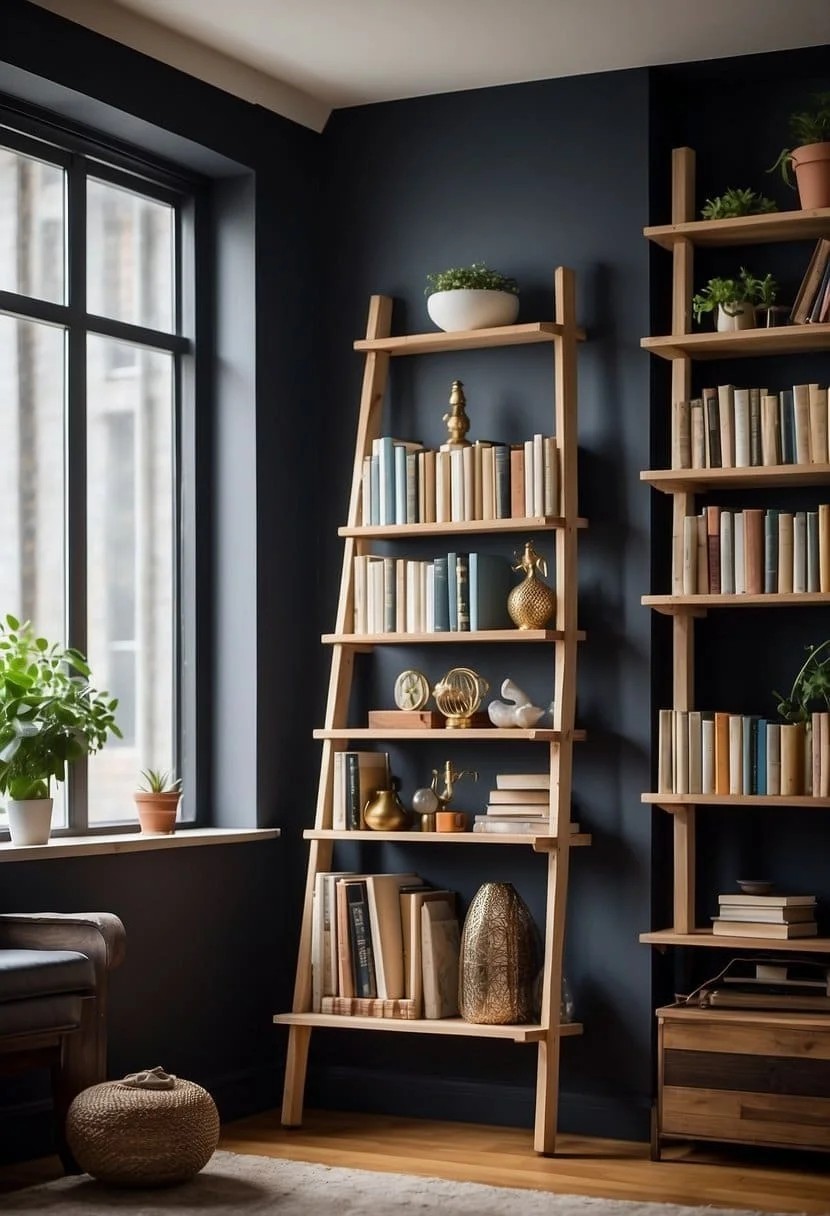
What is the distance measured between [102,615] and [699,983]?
2.01 metres

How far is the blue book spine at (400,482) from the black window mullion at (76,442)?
35.6 inches

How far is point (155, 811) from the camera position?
4953 millimetres

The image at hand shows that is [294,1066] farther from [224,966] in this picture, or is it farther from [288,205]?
[288,205]

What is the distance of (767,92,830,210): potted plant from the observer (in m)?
4.76

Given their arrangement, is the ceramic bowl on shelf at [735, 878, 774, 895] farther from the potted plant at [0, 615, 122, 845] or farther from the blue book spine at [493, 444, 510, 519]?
the potted plant at [0, 615, 122, 845]

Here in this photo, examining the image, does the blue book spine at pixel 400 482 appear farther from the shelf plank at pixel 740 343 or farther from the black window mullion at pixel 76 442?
the black window mullion at pixel 76 442

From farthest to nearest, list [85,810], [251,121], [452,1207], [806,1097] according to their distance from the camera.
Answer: [251,121], [85,810], [806,1097], [452,1207]

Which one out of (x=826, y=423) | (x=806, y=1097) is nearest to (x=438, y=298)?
(x=826, y=423)

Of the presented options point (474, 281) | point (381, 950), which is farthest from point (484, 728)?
point (474, 281)

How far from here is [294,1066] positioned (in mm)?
5035

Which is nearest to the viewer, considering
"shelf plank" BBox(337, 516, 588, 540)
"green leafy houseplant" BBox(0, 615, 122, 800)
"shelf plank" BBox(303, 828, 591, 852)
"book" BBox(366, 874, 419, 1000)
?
"green leafy houseplant" BBox(0, 615, 122, 800)

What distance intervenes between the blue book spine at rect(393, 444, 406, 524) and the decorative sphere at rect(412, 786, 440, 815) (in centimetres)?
79

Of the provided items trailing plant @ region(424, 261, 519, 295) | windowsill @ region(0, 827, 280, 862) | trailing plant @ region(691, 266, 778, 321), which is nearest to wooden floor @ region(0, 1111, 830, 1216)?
windowsill @ region(0, 827, 280, 862)

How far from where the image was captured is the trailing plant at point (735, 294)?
483 centimetres
